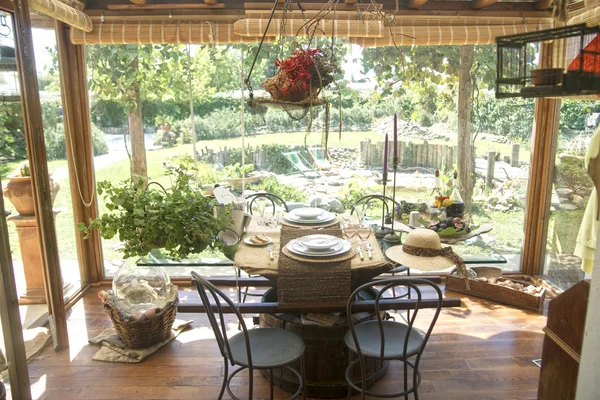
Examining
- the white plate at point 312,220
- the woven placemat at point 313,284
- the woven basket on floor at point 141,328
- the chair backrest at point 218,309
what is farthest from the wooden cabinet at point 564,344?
the woven basket on floor at point 141,328

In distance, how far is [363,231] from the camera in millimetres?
3057

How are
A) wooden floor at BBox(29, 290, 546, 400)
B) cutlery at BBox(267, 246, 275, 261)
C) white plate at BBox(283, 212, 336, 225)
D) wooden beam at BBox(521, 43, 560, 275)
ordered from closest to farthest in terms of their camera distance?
cutlery at BBox(267, 246, 275, 261)
wooden floor at BBox(29, 290, 546, 400)
white plate at BBox(283, 212, 336, 225)
wooden beam at BBox(521, 43, 560, 275)

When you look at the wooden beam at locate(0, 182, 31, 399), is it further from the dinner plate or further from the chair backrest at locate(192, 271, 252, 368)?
the dinner plate

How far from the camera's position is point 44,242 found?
3064 mm

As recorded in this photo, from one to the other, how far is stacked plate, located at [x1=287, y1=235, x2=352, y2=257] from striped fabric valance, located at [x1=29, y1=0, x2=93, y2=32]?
2164mm

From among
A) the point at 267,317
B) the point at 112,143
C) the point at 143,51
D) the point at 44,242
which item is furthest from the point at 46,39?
the point at 267,317

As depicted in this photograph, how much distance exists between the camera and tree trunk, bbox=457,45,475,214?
4.23 metres

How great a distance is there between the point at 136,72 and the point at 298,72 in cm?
240

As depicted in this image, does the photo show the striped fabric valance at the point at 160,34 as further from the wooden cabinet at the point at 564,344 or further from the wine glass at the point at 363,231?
the wooden cabinet at the point at 564,344

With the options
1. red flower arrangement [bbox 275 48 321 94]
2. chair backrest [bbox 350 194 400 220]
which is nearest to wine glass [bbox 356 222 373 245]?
chair backrest [bbox 350 194 400 220]

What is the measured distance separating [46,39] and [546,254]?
4498 millimetres

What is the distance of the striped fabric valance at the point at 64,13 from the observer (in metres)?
3.03

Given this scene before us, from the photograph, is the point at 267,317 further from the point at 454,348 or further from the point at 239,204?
the point at 454,348

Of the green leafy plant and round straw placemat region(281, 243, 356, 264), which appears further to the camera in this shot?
the green leafy plant
